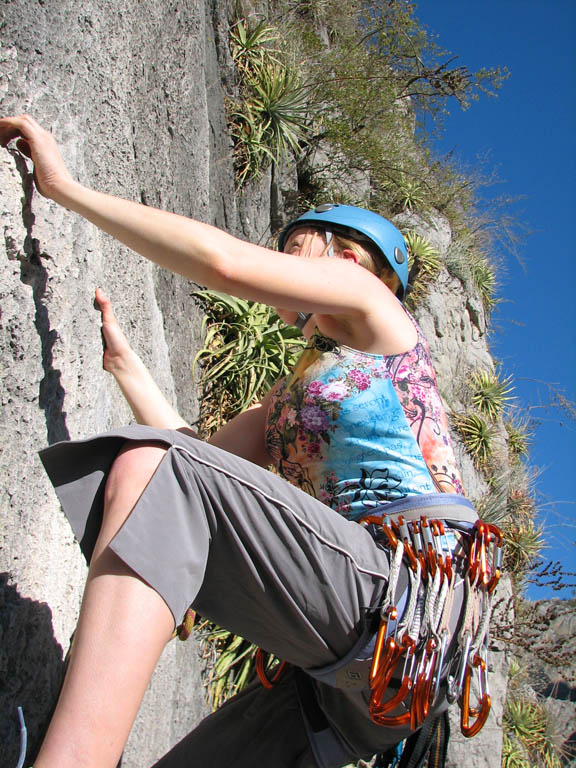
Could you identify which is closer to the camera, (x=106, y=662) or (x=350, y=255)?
(x=106, y=662)

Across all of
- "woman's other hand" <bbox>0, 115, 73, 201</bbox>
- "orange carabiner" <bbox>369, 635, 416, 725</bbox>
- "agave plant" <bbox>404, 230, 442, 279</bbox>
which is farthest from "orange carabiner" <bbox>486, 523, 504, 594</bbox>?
"agave plant" <bbox>404, 230, 442, 279</bbox>

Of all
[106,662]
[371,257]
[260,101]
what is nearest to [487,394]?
[260,101]

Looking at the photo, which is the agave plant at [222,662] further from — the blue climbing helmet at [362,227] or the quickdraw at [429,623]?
the quickdraw at [429,623]

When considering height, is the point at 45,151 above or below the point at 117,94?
below

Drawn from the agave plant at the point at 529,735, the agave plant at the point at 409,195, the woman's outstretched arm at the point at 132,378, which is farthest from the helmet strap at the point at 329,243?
the agave plant at the point at 409,195

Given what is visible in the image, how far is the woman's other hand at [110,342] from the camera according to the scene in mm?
2240

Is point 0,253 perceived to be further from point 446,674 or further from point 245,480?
point 446,674

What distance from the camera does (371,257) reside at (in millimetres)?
2338

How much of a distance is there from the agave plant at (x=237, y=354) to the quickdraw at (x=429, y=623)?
338cm

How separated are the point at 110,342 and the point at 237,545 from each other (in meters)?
1.05

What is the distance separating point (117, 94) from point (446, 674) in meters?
2.07

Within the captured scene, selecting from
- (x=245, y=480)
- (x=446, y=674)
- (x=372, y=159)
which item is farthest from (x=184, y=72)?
(x=372, y=159)

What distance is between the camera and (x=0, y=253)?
5.93 feet

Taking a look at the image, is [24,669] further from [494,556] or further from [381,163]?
[381,163]
